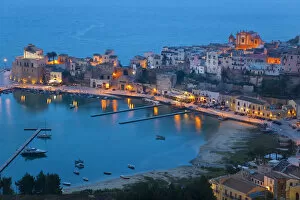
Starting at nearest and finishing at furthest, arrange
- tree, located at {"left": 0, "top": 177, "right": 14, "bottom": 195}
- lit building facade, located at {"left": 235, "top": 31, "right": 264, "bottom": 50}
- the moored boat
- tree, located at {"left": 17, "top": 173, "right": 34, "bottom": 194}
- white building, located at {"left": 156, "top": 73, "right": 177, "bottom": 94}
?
tree, located at {"left": 17, "top": 173, "right": 34, "bottom": 194}
tree, located at {"left": 0, "top": 177, "right": 14, "bottom": 195}
the moored boat
white building, located at {"left": 156, "top": 73, "right": 177, "bottom": 94}
lit building facade, located at {"left": 235, "top": 31, "right": 264, "bottom": 50}

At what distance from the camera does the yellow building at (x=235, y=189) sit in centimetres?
1005

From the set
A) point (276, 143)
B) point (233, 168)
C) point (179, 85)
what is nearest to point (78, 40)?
point (179, 85)

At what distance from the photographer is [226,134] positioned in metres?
17.0

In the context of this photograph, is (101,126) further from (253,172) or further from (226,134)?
(253,172)

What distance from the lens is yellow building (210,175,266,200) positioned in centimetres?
1005

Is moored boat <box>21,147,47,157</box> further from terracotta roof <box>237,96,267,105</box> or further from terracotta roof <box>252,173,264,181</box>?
terracotta roof <box>237,96,267,105</box>

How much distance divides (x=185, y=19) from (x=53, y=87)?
29518 mm

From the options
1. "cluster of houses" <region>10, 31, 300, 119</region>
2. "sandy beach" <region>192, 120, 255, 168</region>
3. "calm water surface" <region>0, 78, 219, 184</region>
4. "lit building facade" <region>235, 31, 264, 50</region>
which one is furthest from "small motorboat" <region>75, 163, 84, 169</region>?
"lit building facade" <region>235, 31, 264, 50</region>

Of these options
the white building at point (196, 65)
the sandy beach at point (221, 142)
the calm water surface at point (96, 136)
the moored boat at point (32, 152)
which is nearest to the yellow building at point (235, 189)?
the sandy beach at point (221, 142)

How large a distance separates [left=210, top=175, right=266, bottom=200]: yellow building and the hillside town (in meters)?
4.04

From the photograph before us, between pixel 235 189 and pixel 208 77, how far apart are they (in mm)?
11600

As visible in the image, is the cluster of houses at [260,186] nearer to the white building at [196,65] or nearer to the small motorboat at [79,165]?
the small motorboat at [79,165]

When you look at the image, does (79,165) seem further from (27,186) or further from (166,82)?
(166,82)

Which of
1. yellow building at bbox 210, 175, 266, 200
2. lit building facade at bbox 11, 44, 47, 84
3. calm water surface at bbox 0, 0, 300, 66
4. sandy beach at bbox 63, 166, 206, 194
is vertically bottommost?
sandy beach at bbox 63, 166, 206, 194
